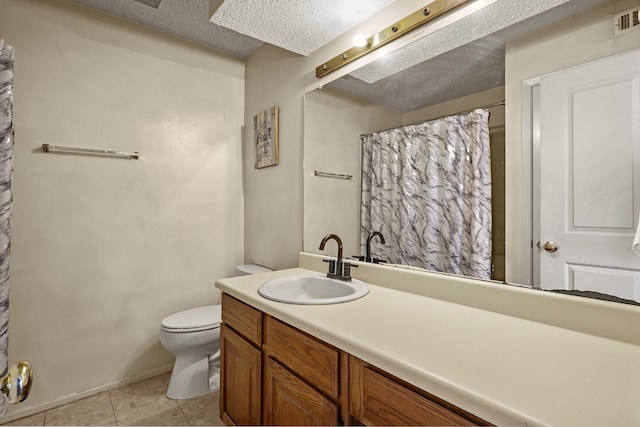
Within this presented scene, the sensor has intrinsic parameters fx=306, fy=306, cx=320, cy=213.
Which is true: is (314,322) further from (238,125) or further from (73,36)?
(73,36)

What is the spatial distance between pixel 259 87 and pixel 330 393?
2231 millimetres

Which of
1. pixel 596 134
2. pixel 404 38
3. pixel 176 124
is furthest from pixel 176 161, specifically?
pixel 596 134

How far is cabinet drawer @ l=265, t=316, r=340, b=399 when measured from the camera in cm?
95

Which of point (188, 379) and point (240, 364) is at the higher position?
point (240, 364)

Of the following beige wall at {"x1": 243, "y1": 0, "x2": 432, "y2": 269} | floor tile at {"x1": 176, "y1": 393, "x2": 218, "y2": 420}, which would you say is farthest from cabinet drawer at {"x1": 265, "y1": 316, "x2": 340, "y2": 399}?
floor tile at {"x1": 176, "y1": 393, "x2": 218, "y2": 420}

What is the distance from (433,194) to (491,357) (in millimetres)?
752

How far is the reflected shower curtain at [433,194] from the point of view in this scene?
1.20 m

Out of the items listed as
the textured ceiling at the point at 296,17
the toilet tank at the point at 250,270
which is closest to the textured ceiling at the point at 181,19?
the textured ceiling at the point at 296,17

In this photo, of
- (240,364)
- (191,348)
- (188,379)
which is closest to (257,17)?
(240,364)

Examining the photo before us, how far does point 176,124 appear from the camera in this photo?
91.1 inches

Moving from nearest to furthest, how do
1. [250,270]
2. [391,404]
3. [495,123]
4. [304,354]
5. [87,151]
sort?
[391,404], [304,354], [495,123], [87,151], [250,270]

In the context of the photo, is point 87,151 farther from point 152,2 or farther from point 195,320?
point 195,320

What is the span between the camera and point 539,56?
3.44 ft

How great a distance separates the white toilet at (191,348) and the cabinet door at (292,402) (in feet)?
2.69
